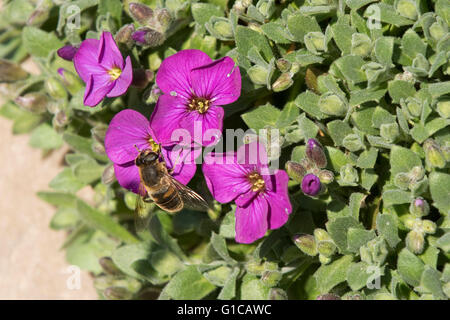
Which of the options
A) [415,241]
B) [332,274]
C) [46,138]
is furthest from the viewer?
[46,138]

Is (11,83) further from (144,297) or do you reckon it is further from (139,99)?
(144,297)

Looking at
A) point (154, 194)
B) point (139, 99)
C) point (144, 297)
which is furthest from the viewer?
point (144, 297)

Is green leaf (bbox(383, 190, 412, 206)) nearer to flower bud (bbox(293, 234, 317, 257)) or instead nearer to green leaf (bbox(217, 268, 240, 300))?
flower bud (bbox(293, 234, 317, 257))

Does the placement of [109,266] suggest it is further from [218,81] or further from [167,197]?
[218,81]

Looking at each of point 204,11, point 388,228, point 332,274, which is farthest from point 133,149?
point 388,228

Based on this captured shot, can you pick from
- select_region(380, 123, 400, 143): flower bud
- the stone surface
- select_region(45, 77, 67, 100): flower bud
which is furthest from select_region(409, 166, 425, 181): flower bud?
the stone surface

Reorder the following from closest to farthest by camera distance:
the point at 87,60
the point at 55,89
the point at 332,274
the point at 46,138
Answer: the point at 332,274, the point at 87,60, the point at 55,89, the point at 46,138
